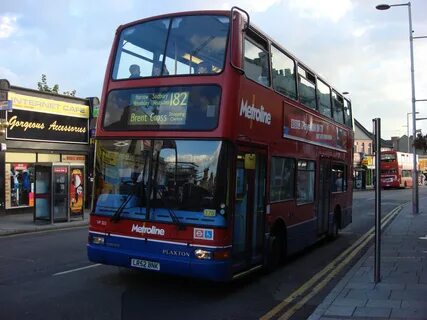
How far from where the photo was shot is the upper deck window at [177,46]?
782 cm

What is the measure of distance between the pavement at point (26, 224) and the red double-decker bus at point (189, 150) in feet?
28.6

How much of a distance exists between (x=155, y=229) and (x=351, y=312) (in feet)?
9.57

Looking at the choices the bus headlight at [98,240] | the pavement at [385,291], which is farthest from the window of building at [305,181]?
the bus headlight at [98,240]

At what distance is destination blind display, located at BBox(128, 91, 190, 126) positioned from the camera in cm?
770

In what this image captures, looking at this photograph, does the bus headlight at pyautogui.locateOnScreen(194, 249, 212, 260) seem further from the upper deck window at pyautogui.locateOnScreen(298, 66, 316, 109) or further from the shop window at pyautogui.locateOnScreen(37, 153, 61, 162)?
the shop window at pyautogui.locateOnScreen(37, 153, 61, 162)

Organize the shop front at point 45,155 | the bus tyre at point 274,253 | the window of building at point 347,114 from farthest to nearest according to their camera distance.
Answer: the shop front at point 45,155 < the window of building at point 347,114 < the bus tyre at point 274,253

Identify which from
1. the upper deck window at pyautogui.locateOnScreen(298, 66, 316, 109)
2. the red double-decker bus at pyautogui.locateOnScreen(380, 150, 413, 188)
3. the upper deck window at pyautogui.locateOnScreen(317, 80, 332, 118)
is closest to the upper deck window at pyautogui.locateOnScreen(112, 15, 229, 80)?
the upper deck window at pyautogui.locateOnScreen(298, 66, 316, 109)

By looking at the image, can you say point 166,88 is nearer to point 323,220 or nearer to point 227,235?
point 227,235

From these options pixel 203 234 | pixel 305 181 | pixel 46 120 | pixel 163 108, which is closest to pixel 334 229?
pixel 305 181

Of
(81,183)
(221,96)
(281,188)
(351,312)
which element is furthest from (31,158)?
(351,312)

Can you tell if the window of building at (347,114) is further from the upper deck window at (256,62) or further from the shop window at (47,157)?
the shop window at (47,157)

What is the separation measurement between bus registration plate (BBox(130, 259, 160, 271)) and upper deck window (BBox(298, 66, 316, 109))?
17.0 ft

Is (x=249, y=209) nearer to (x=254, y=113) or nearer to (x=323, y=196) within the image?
(x=254, y=113)

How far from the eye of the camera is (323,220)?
1331 cm
